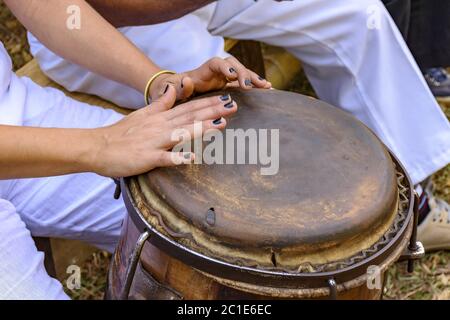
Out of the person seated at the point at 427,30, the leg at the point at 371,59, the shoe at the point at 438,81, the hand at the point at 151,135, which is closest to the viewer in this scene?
the hand at the point at 151,135

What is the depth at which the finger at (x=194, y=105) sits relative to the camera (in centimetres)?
126

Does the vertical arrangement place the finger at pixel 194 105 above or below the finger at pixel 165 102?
above

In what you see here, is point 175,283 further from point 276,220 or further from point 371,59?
point 371,59

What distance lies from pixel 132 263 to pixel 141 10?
0.71 metres

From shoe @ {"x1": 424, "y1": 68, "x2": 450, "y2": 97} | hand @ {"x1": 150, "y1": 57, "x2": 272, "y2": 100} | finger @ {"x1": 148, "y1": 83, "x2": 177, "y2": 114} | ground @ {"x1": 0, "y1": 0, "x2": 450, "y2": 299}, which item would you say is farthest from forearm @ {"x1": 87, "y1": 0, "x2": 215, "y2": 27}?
shoe @ {"x1": 424, "y1": 68, "x2": 450, "y2": 97}

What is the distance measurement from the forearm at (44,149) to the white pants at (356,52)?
2.02 feet

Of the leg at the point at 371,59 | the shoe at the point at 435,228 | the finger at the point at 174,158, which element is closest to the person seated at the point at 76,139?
the finger at the point at 174,158

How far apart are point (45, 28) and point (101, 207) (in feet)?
1.25

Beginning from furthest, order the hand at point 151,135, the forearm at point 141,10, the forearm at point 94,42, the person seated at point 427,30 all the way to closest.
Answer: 1. the person seated at point 427,30
2. the forearm at point 141,10
3. the forearm at point 94,42
4. the hand at point 151,135

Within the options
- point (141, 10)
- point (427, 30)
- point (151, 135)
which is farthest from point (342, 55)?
point (151, 135)

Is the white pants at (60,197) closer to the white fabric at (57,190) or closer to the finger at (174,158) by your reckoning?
the white fabric at (57,190)

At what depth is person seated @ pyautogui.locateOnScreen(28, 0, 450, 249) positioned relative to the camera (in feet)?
6.15

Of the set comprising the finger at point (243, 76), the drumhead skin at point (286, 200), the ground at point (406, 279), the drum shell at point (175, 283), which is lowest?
the ground at point (406, 279)
